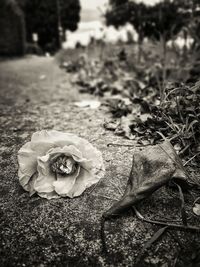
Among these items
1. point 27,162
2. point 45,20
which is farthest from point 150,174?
point 45,20

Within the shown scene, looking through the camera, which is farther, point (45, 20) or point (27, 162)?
point (45, 20)

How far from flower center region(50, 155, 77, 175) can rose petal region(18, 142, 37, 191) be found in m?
0.07

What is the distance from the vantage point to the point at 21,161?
3.05 feet

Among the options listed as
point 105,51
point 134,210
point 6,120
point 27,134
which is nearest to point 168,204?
point 134,210

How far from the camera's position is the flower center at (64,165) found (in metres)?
0.89

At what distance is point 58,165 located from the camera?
90cm

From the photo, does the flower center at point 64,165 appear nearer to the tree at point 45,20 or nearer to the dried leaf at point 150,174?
the dried leaf at point 150,174

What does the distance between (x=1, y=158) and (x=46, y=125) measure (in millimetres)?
508

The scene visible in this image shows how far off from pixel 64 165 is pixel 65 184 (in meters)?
0.06

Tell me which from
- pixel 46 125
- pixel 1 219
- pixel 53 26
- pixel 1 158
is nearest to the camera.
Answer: pixel 1 219

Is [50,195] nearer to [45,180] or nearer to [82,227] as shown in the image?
[45,180]

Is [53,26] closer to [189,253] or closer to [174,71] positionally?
[174,71]

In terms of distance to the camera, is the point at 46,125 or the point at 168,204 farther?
the point at 46,125

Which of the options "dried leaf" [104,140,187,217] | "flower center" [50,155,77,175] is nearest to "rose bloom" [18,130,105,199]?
"flower center" [50,155,77,175]
